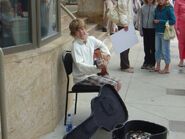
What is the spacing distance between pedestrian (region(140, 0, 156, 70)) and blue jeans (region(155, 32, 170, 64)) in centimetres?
20

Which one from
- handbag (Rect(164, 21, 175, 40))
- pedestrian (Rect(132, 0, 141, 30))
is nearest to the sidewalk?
handbag (Rect(164, 21, 175, 40))

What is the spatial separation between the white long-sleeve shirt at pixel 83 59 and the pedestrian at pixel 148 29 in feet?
8.93

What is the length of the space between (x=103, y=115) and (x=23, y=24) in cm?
116

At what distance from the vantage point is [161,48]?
23.8 ft

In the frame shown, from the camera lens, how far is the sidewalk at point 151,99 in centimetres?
475

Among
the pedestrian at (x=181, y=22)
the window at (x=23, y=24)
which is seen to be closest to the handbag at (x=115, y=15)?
the pedestrian at (x=181, y=22)

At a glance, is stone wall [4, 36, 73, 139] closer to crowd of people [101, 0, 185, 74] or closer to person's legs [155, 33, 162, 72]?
crowd of people [101, 0, 185, 74]

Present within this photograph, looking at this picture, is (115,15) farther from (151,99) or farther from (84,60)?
(84,60)

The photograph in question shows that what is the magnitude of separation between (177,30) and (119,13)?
5.01ft

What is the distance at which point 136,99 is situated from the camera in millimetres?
5844

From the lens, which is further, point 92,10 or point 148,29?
point 92,10

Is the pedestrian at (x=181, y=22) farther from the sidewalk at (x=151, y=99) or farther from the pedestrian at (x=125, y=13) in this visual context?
the pedestrian at (x=125, y=13)

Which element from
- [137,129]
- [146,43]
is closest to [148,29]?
[146,43]

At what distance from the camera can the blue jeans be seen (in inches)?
281
